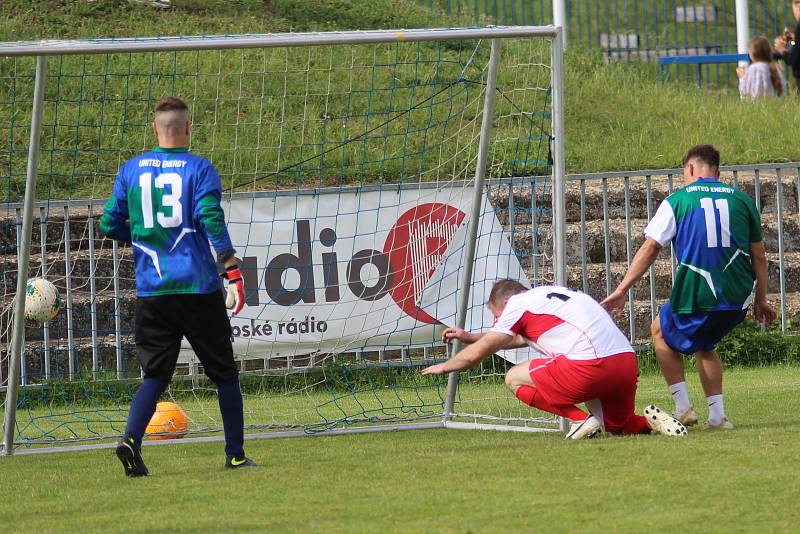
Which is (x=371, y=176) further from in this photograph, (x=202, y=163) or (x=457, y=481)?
(x=457, y=481)

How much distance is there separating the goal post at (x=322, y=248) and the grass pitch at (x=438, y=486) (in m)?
0.89

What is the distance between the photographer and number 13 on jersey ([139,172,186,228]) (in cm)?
643

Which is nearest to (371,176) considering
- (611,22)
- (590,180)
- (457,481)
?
(590,180)

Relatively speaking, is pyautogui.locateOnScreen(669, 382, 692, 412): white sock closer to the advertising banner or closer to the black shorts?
the advertising banner

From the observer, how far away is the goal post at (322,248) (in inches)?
320

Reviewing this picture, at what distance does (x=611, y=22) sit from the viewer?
782 inches

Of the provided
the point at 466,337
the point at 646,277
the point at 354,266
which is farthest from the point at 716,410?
the point at 646,277

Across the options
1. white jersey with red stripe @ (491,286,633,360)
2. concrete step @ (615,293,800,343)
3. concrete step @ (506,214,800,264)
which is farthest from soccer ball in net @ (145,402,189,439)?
concrete step @ (615,293,800,343)

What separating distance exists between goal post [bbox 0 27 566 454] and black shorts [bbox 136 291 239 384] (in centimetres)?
113

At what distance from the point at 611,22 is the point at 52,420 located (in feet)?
42.1

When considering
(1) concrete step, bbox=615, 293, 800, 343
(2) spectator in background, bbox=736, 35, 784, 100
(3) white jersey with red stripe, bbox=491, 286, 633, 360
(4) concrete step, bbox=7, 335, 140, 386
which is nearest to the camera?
(3) white jersey with red stripe, bbox=491, 286, 633, 360

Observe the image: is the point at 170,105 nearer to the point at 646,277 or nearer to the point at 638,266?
the point at 638,266

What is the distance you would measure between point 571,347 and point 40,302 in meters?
3.46

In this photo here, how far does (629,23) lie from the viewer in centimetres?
2008
